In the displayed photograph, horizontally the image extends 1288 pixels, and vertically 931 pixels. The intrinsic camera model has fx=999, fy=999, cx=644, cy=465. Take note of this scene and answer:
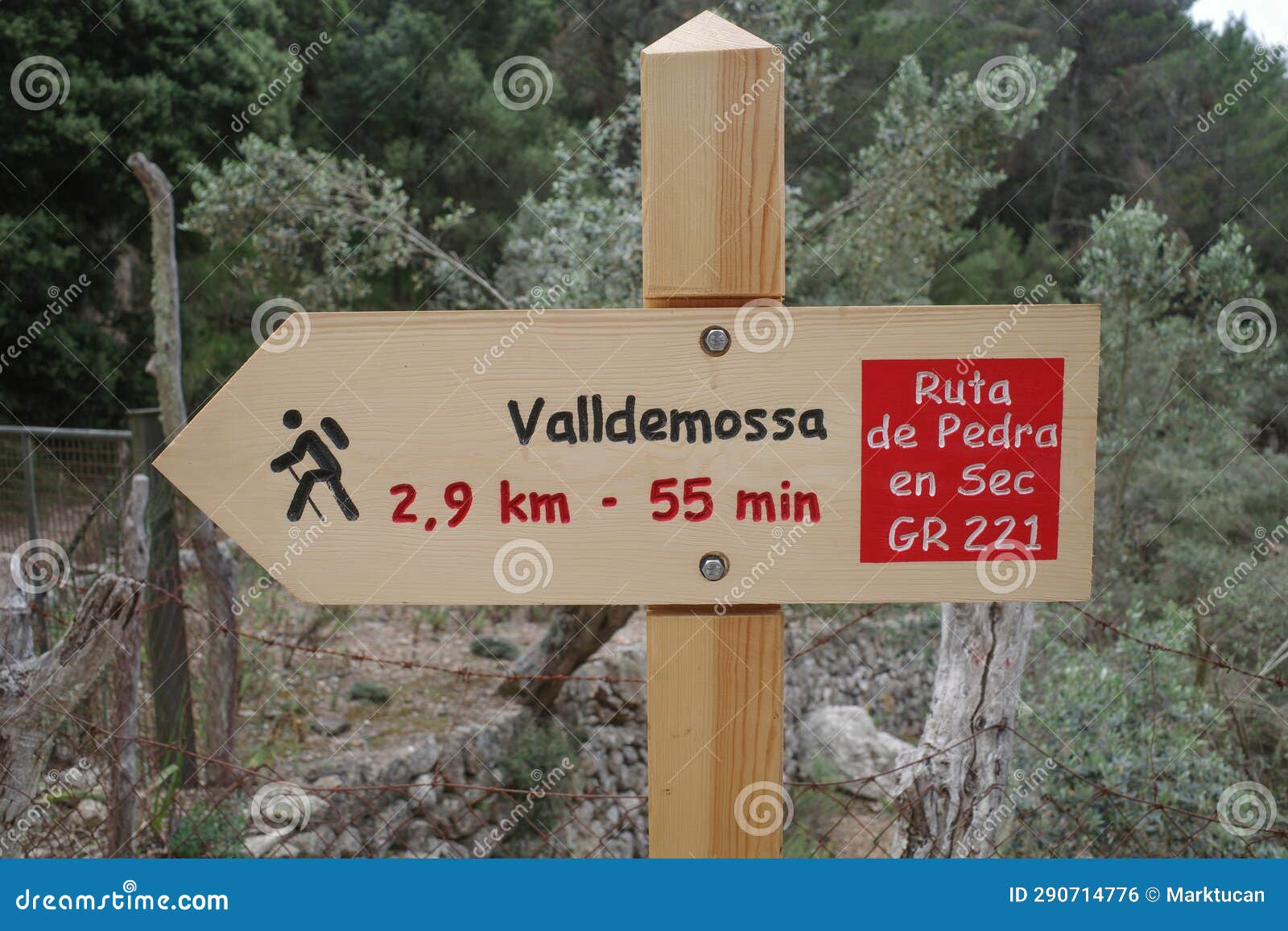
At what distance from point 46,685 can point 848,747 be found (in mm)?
4466

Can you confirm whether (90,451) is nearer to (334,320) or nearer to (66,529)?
(66,529)

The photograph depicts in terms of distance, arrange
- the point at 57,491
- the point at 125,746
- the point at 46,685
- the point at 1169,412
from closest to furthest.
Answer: the point at 46,685
the point at 125,746
the point at 57,491
the point at 1169,412

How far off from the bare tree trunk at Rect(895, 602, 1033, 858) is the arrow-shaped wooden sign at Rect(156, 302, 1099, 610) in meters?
0.94

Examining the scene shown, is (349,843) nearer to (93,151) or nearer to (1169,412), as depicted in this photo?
(1169,412)

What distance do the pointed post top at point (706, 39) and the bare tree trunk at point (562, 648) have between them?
10.6ft

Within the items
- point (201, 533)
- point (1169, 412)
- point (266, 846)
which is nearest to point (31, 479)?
point (201, 533)

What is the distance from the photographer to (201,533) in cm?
375

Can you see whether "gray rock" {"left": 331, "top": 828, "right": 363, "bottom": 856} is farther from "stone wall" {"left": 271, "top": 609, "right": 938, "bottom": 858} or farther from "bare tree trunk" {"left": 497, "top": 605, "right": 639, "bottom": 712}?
"bare tree trunk" {"left": 497, "top": 605, "right": 639, "bottom": 712}

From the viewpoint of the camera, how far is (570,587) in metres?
1.14

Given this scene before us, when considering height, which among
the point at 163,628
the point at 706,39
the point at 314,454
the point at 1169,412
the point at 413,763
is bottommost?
the point at 413,763

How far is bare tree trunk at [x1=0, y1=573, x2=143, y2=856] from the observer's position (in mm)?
1800

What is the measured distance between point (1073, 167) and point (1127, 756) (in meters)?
12.0

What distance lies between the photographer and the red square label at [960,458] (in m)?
1.10

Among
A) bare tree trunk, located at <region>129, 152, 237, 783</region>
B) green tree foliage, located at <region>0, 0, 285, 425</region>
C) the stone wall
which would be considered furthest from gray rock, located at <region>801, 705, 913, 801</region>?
A: green tree foliage, located at <region>0, 0, 285, 425</region>
